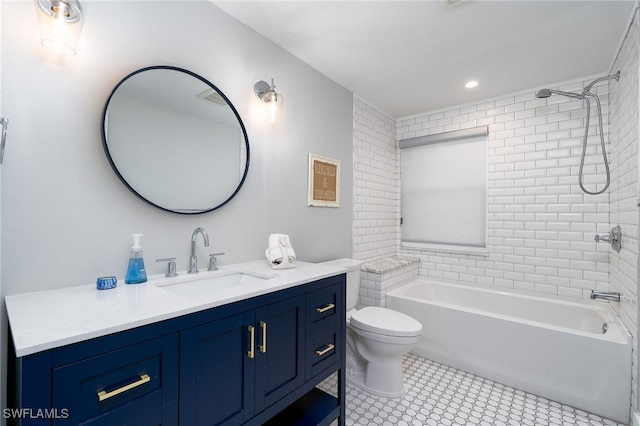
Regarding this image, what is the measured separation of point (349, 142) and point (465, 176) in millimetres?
1315

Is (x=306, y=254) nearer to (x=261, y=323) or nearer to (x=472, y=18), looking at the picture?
(x=261, y=323)

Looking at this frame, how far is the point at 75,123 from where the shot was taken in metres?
1.22

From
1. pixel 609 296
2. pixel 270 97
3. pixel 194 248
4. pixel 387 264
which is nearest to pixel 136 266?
pixel 194 248

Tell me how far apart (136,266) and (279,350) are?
731mm

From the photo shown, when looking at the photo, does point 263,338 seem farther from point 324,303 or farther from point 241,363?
point 324,303

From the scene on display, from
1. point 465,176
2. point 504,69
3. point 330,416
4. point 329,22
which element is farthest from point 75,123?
point 465,176

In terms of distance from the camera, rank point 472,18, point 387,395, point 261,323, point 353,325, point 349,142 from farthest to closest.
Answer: point 349,142 < point 353,325 < point 387,395 < point 472,18 < point 261,323

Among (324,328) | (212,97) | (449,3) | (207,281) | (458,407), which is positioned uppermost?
(449,3)

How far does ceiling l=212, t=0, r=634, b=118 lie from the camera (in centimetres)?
170

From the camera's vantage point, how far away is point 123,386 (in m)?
0.84

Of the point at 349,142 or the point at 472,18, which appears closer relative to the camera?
the point at 472,18

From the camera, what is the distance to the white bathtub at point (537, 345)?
183cm

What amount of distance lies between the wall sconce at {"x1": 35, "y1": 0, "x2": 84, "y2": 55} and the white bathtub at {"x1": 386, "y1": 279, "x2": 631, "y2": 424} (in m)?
2.67

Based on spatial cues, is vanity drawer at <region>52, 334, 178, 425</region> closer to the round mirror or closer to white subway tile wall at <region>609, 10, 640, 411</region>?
the round mirror
